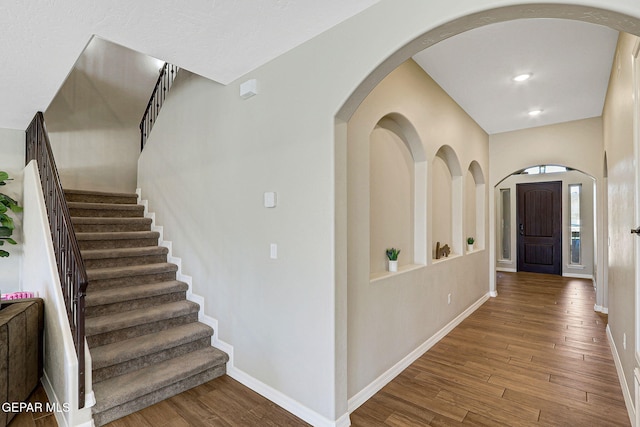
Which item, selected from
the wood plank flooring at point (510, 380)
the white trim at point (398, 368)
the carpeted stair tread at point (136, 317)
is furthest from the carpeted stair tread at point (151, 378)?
the wood plank flooring at point (510, 380)

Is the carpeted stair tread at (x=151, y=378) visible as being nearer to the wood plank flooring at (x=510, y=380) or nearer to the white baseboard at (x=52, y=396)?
the white baseboard at (x=52, y=396)

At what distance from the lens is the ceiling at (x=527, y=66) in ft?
9.14

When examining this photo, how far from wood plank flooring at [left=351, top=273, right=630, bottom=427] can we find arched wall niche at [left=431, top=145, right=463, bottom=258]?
45.4 inches

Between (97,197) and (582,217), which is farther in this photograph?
(582,217)

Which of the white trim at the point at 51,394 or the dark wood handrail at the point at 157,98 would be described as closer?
the white trim at the point at 51,394

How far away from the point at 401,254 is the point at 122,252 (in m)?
3.01

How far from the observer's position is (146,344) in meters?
2.73

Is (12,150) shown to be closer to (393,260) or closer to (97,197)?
(97,197)

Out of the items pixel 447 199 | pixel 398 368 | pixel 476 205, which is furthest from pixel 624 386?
pixel 476 205

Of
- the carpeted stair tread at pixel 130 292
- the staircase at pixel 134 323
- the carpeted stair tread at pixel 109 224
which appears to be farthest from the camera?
the carpeted stair tread at pixel 109 224

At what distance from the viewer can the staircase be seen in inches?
95.8

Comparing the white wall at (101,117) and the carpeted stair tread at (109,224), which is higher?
the white wall at (101,117)

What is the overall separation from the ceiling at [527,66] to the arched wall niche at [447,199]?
812 mm

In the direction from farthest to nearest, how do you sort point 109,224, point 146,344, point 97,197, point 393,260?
point 97,197, point 109,224, point 393,260, point 146,344
